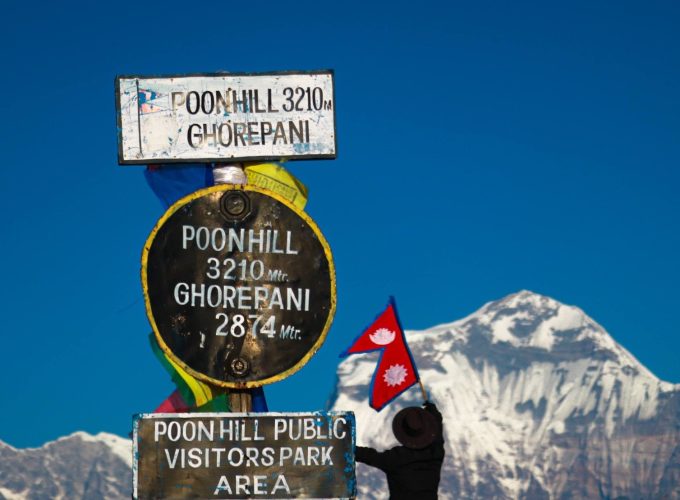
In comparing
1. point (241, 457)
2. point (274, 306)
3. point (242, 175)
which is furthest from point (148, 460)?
point (242, 175)

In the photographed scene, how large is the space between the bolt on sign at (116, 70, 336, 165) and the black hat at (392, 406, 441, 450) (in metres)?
2.92

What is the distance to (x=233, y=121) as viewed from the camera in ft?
28.0

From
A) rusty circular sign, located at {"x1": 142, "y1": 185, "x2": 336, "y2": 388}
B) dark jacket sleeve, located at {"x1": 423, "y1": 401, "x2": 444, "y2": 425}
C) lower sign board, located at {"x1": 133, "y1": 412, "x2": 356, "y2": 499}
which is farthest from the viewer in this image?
dark jacket sleeve, located at {"x1": 423, "y1": 401, "x2": 444, "y2": 425}

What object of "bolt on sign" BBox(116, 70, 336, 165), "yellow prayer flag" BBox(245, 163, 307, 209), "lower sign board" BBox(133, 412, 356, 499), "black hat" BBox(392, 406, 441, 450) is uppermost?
"bolt on sign" BBox(116, 70, 336, 165)

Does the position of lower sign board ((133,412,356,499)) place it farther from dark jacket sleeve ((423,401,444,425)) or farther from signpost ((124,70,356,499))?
dark jacket sleeve ((423,401,444,425))

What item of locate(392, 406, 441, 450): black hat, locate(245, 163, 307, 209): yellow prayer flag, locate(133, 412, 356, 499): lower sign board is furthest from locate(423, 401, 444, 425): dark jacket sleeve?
locate(133, 412, 356, 499): lower sign board

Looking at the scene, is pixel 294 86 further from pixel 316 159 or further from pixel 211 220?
pixel 211 220

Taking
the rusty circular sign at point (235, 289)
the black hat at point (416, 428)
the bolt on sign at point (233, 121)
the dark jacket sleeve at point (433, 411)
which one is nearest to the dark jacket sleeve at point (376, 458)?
the black hat at point (416, 428)

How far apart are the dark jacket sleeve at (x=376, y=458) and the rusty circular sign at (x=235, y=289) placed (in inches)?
89.0

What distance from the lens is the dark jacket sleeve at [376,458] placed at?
405 inches

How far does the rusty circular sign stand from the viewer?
317 inches

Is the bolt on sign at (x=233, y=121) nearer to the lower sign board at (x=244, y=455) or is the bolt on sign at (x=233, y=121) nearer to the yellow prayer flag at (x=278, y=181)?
the yellow prayer flag at (x=278, y=181)

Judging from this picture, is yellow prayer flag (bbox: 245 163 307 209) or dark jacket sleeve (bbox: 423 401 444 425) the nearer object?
yellow prayer flag (bbox: 245 163 307 209)

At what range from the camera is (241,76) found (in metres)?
8.59
